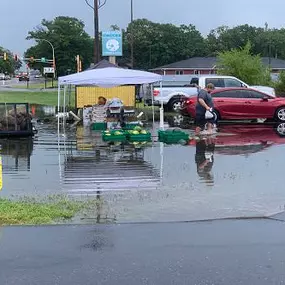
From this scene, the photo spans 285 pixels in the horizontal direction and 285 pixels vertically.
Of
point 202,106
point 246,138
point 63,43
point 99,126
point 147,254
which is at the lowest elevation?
point 147,254

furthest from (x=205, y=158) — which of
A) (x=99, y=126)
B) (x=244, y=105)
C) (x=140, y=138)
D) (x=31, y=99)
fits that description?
(x=31, y=99)

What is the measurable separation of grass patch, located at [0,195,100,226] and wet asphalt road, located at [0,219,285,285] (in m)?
0.42

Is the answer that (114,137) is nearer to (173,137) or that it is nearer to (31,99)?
(173,137)

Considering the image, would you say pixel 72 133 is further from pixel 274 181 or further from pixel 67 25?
pixel 67 25

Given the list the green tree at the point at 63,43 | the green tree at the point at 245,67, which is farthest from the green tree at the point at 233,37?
the green tree at the point at 245,67

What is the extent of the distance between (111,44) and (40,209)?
33.6 meters

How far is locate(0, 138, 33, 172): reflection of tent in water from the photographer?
1195 centimetres

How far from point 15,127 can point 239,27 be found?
11965cm

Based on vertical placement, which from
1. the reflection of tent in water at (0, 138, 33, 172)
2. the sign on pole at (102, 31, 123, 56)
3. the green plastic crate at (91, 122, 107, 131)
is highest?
the sign on pole at (102, 31, 123, 56)

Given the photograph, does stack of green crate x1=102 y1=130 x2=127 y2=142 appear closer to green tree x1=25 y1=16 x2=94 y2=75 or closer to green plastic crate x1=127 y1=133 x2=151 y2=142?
green plastic crate x1=127 y1=133 x2=151 y2=142

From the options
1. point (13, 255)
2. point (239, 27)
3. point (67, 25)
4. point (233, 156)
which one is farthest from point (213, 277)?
point (239, 27)

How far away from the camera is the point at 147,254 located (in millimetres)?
5746

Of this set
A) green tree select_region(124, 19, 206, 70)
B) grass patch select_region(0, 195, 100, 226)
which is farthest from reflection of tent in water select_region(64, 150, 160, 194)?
green tree select_region(124, 19, 206, 70)

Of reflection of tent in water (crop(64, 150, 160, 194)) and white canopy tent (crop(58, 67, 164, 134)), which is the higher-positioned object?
white canopy tent (crop(58, 67, 164, 134))
